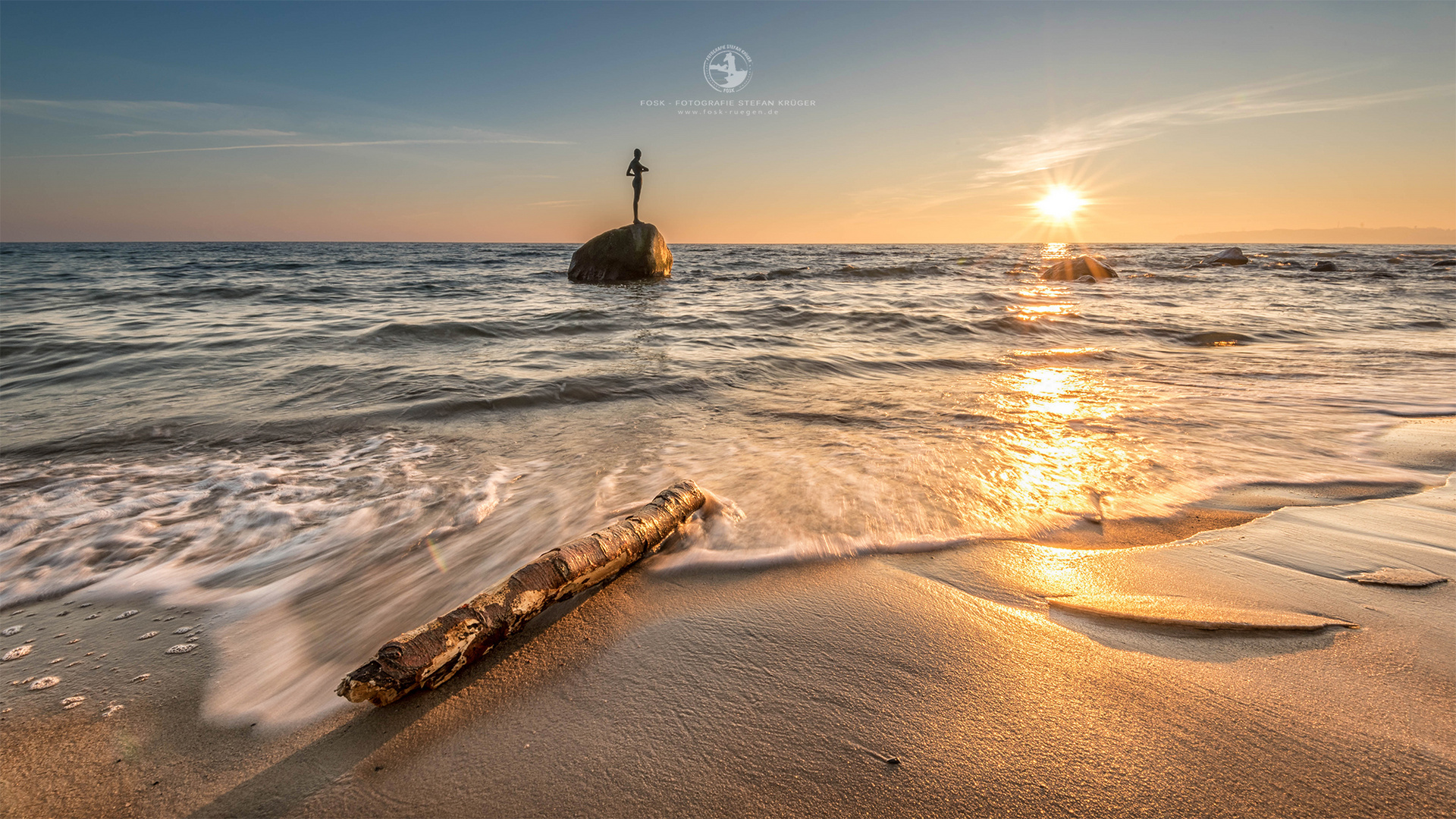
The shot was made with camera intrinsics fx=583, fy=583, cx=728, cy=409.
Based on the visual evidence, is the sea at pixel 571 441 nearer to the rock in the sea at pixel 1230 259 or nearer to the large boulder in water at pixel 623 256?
the large boulder in water at pixel 623 256

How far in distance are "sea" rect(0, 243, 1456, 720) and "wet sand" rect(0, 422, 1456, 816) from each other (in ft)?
0.92

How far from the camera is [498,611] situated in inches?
73.8

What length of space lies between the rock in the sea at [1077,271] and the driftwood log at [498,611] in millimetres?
23417

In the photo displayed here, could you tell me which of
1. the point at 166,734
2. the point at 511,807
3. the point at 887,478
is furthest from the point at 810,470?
the point at 166,734

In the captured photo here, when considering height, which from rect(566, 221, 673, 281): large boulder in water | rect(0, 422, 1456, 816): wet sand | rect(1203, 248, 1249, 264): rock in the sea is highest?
rect(1203, 248, 1249, 264): rock in the sea

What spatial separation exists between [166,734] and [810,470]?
296 centimetres

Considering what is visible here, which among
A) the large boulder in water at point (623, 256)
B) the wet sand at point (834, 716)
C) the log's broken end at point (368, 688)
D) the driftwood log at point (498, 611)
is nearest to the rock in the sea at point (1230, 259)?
the large boulder in water at point (623, 256)

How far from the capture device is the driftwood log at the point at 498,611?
5.28 feet

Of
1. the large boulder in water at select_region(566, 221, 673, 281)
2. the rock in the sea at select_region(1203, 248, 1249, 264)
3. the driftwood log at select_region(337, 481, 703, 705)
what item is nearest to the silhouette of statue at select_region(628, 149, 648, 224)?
the large boulder in water at select_region(566, 221, 673, 281)

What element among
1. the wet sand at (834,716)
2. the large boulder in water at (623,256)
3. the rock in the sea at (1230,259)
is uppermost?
the rock in the sea at (1230,259)

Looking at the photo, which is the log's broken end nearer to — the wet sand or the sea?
the wet sand

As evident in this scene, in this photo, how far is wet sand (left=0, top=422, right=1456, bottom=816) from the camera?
134cm

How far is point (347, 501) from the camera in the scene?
336 centimetres

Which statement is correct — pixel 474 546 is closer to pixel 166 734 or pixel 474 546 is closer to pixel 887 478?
pixel 166 734
